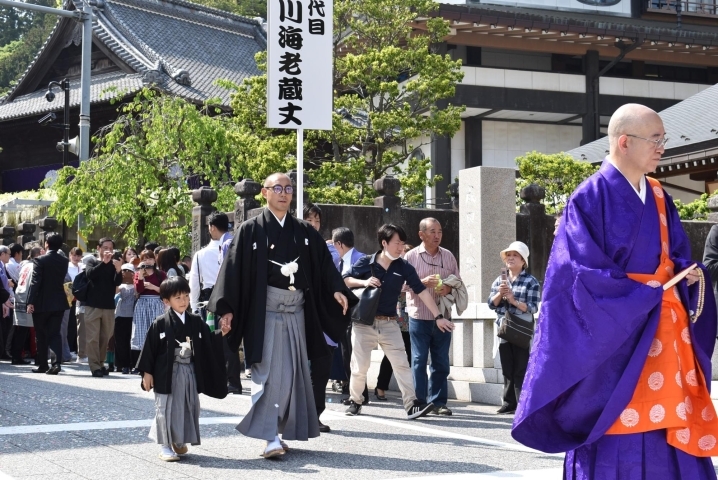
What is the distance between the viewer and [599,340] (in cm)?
426

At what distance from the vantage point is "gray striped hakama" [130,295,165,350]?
12.6 metres

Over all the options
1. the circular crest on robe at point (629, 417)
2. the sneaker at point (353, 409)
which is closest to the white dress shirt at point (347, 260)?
the sneaker at point (353, 409)

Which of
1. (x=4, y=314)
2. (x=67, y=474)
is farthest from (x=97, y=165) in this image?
(x=67, y=474)

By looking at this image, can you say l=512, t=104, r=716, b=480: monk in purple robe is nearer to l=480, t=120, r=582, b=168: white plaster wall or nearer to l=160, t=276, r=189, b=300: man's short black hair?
l=160, t=276, r=189, b=300: man's short black hair

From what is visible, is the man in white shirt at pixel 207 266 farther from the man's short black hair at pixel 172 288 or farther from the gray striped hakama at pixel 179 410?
the gray striped hakama at pixel 179 410

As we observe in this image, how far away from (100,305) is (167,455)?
6785 millimetres

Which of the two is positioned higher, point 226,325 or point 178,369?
point 226,325

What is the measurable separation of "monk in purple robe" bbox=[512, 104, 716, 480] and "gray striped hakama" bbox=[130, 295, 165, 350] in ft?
29.1

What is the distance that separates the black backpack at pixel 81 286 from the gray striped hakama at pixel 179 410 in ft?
20.9

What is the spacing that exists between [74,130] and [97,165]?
1200cm

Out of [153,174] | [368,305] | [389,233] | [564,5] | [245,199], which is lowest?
[368,305]

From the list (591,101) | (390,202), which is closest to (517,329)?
(390,202)

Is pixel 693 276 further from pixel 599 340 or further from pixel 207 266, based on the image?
pixel 207 266

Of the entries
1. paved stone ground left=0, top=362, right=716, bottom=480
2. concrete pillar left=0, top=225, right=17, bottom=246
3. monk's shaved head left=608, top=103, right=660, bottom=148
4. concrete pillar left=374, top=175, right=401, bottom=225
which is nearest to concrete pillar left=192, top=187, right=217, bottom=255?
concrete pillar left=374, top=175, right=401, bottom=225
